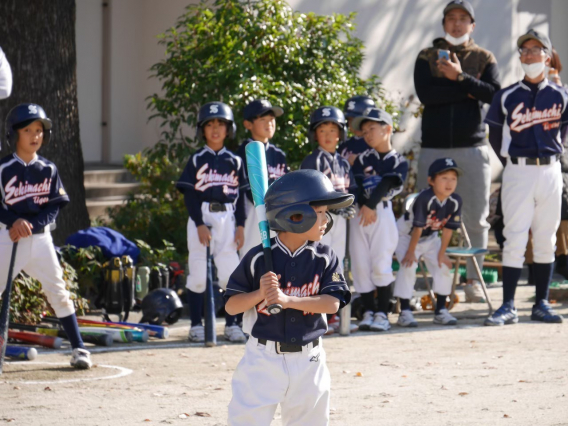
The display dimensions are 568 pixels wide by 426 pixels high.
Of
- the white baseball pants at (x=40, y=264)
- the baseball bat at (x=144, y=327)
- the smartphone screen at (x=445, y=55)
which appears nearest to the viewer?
the white baseball pants at (x=40, y=264)

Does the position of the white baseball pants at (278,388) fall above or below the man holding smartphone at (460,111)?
below

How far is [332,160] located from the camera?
8398 millimetres

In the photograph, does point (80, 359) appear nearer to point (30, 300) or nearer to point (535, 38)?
point (30, 300)

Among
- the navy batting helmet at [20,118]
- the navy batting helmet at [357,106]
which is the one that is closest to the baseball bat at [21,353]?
the navy batting helmet at [20,118]

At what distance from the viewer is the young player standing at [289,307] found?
4270 millimetres

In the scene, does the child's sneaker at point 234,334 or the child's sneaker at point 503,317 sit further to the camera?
the child's sneaker at point 503,317

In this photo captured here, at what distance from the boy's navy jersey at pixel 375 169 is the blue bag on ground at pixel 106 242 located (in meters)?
2.25

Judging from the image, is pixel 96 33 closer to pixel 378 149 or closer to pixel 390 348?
pixel 378 149

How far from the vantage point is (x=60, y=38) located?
34.2 ft

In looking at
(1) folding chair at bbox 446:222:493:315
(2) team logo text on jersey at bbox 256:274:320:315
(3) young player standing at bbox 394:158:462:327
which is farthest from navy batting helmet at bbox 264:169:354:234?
(1) folding chair at bbox 446:222:493:315

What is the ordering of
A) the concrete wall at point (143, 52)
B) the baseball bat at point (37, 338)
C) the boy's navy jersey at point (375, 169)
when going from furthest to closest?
the concrete wall at point (143, 52) → the boy's navy jersey at point (375, 169) → the baseball bat at point (37, 338)

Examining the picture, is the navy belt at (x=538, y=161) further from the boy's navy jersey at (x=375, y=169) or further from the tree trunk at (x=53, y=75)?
the tree trunk at (x=53, y=75)

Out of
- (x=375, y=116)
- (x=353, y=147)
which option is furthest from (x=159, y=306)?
(x=375, y=116)

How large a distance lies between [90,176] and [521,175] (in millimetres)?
6120
